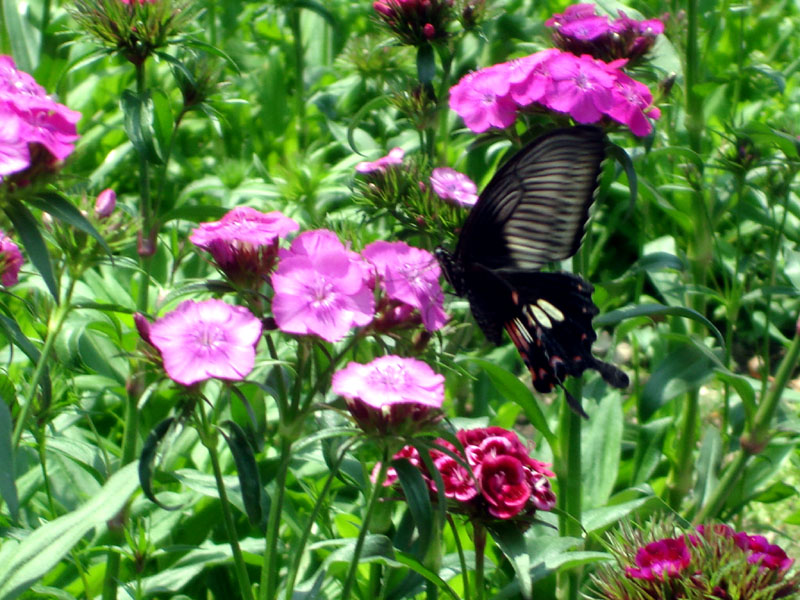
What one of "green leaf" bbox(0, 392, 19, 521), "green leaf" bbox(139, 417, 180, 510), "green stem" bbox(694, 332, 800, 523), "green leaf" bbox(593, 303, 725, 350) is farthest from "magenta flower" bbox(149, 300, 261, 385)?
"green stem" bbox(694, 332, 800, 523)

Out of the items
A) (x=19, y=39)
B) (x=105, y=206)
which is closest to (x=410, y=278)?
(x=105, y=206)

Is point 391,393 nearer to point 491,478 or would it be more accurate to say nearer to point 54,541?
point 491,478

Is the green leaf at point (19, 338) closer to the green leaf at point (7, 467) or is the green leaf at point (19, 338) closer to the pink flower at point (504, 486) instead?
the green leaf at point (7, 467)

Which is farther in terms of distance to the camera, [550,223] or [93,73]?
[93,73]

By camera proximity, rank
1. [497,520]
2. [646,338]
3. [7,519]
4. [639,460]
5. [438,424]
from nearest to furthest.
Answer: [438,424], [497,520], [7,519], [639,460], [646,338]

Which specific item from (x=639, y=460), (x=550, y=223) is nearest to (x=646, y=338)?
(x=639, y=460)

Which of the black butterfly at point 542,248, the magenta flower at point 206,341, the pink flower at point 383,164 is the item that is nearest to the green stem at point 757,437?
the black butterfly at point 542,248

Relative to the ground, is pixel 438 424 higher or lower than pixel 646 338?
higher

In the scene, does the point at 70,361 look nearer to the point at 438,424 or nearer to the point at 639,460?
the point at 438,424

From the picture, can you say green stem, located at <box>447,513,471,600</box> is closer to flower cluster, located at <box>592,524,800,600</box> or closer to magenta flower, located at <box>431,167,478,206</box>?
flower cluster, located at <box>592,524,800,600</box>
